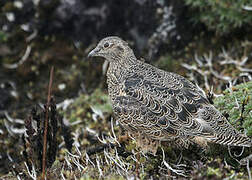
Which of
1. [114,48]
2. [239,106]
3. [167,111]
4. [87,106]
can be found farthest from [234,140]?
[87,106]

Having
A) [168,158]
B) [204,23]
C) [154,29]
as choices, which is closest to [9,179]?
[168,158]

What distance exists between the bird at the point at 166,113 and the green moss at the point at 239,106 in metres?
0.40

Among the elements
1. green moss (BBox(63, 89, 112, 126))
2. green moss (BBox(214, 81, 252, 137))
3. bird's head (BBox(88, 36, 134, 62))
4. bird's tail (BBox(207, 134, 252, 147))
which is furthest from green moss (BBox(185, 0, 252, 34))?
bird's tail (BBox(207, 134, 252, 147))

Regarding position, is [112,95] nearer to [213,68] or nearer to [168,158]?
[168,158]

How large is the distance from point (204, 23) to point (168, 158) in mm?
4622

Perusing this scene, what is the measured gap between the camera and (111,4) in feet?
28.7

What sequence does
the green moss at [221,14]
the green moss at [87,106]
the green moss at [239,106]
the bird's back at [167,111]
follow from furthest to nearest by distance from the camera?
1. the green moss at [221,14]
2. the green moss at [87,106]
3. the green moss at [239,106]
4. the bird's back at [167,111]

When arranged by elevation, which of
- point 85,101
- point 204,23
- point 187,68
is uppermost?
point 204,23

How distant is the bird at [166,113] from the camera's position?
413cm

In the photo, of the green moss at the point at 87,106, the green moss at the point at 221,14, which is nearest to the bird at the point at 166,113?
the green moss at the point at 87,106

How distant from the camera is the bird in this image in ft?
13.6

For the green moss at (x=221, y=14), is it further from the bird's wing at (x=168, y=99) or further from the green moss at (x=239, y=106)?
the bird's wing at (x=168, y=99)

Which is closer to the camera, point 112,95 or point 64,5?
point 112,95

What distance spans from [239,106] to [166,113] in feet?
3.70
